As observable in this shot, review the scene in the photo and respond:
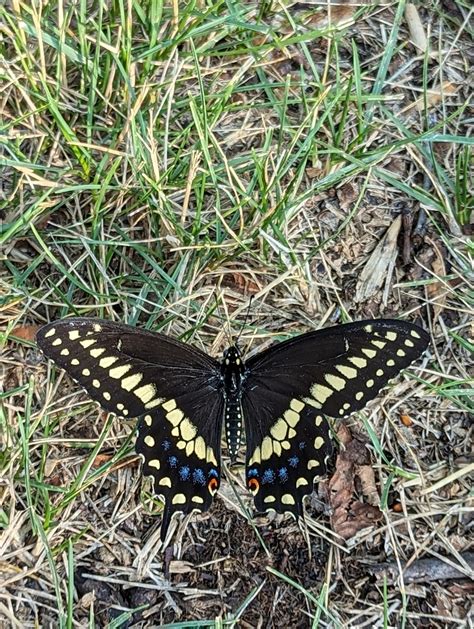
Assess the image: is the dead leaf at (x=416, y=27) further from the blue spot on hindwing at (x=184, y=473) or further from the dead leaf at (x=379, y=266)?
the blue spot on hindwing at (x=184, y=473)

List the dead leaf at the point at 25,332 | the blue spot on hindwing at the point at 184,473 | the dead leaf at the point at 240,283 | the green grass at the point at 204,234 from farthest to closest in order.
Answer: the dead leaf at the point at 240,283, the dead leaf at the point at 25,332, the green grass at the point at 204,234, the blue spot on hindwing at the point at 184,473

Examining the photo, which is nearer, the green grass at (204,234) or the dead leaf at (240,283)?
the green grass at (204,234)

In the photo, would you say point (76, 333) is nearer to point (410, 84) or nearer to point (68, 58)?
point (68, 58)

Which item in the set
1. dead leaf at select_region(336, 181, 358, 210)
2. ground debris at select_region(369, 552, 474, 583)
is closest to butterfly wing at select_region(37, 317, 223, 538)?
ground debris at select_region(369, 552, 474, 583)

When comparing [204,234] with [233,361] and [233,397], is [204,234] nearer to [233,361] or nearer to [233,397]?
[233,361]

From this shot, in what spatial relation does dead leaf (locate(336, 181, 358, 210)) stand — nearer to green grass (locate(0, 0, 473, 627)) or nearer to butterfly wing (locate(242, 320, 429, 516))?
green grass (locate(0, 0, 473, 627))

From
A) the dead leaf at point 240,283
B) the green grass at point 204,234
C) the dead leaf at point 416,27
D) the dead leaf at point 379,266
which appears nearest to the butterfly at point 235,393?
the green grass at point 204,234

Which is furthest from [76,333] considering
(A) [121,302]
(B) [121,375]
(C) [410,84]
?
(C) [410,84]

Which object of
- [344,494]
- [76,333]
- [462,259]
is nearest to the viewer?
[76,333]
